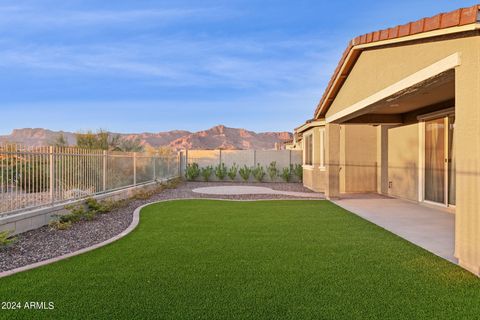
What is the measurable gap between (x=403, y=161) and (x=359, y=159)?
248 centimetres

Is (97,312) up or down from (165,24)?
down

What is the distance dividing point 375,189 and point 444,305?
11550 millimetres

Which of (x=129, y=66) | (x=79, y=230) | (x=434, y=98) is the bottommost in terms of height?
(x=79, y=230)

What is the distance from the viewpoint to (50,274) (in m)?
4.47

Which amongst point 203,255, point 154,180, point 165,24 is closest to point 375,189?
point 154,180

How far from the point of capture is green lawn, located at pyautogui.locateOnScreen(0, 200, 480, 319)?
11.2 ft

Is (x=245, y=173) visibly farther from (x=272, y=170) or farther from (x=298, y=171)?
(x=298, y=171)

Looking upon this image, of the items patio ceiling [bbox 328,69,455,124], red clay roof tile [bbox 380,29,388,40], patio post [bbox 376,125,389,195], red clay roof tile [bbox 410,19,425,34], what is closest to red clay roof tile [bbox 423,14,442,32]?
red clay roof tile [bbox 410,19,425,34]

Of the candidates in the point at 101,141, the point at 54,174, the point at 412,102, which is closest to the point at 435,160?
the point at 412,102

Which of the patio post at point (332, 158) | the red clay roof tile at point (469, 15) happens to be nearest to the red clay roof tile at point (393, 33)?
the red clay roof tile at point (469, 15)

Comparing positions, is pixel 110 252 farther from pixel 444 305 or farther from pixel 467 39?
pixel 467 39

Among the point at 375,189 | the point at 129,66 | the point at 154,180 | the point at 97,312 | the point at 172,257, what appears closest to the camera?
the point at 97,312

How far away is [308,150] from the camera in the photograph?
17.3m

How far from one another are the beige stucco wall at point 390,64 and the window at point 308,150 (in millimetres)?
5998
